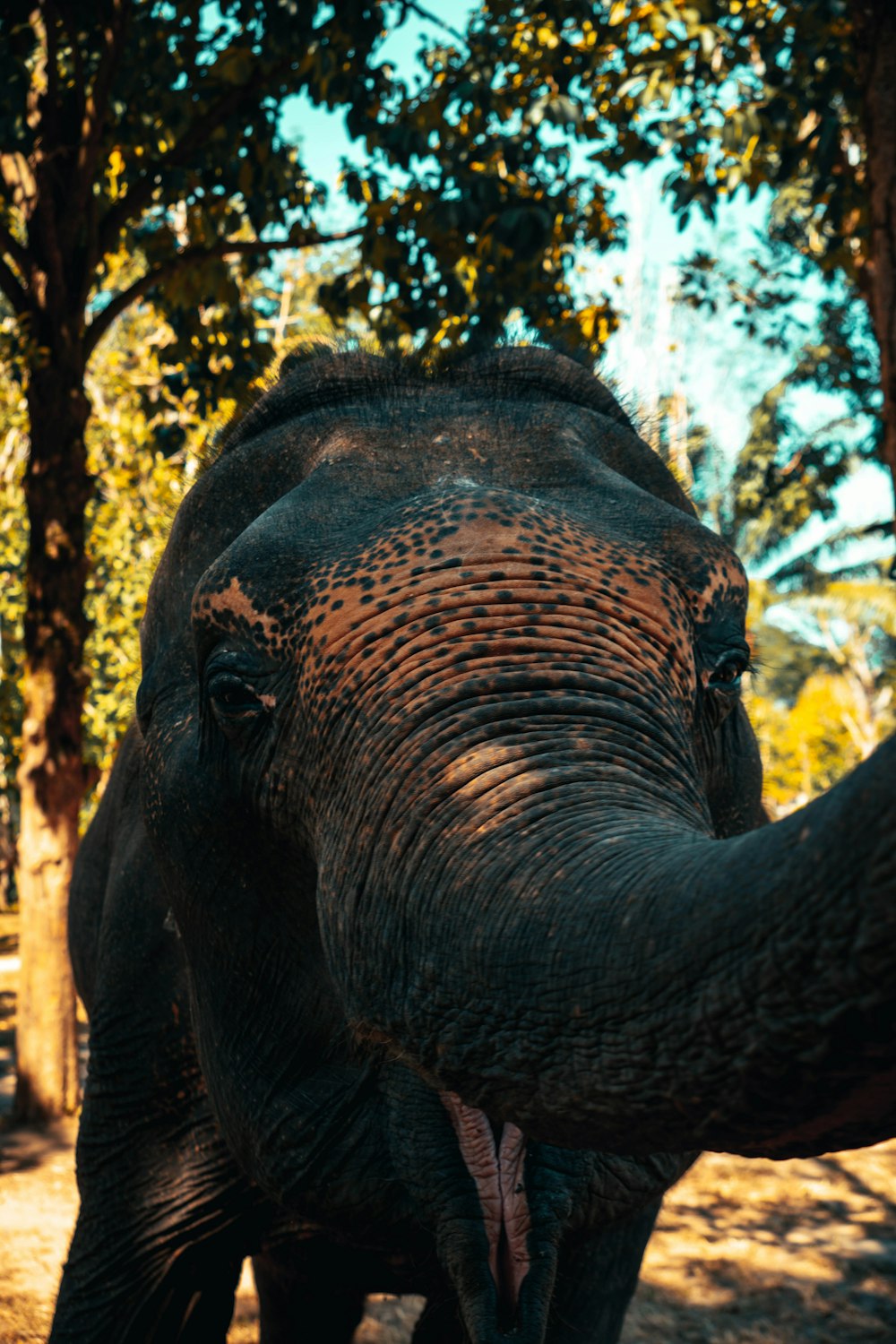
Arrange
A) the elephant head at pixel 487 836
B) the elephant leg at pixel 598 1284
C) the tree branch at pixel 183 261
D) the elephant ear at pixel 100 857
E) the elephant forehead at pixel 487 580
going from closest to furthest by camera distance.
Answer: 1. the elephant head at pixel 487 836
2. the elephant forehead at pixel 487 580
3. the elephant leg at pixel 598 1284
4. the elephant ear at pixel 100 857
5. the tree branch at pixel 183 261

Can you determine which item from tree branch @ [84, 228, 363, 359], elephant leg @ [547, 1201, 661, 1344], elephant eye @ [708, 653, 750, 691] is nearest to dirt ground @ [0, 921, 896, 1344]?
elephant leg @ [547, 1201, 661, 1344]

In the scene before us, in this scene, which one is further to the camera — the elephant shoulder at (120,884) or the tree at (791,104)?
the tree at (791,104)

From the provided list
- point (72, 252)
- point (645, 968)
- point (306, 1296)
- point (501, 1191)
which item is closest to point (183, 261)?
point (72, 252)

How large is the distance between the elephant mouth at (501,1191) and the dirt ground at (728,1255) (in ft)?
10.3

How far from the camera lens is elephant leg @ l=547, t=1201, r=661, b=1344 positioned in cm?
259

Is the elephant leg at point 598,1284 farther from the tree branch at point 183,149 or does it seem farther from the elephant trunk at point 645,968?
the tree branch at point 183,149

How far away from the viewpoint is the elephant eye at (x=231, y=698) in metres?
1.92

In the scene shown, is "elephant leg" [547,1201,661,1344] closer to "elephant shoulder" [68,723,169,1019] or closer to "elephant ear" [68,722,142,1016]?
"elephant shoulder" [68,723,169,1019]

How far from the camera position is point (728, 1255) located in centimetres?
553

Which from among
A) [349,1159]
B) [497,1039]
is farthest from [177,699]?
[497,1039]

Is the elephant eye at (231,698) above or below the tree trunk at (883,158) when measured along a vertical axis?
below

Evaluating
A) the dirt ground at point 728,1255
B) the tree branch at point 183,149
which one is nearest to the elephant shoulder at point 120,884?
the dirt ground at point 728,1255

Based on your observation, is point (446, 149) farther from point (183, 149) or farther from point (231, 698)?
point (231, 698)

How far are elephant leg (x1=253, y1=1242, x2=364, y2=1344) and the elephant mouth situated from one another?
2.82ft
